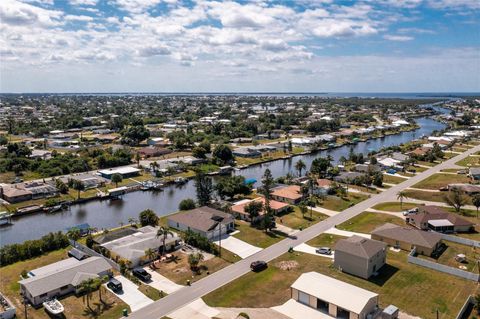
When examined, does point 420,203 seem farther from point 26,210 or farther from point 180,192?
point 26,210

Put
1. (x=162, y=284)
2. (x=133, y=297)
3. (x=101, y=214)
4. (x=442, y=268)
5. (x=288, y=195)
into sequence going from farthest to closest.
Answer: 1. (x=288, y=195)
2. (x=101, y=214)
3. (x=442, y=268)
4. (x=162, y=284)
5. (x=133, y=297)

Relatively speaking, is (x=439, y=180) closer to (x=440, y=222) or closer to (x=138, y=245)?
(x=440, y=222)

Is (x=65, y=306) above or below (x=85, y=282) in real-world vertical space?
below

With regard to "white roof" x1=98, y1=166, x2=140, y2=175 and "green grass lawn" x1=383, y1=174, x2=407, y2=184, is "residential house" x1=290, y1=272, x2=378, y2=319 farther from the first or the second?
"white roof" x1=98, y1=166, x2=140, y2=175

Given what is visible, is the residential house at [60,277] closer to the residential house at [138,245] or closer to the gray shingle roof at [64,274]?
the gray shingle roof at [64,274]

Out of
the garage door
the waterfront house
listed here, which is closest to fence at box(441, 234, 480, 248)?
the garage door

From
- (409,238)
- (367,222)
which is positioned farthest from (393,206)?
(409,238)

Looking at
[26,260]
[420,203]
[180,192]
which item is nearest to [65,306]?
[26,260]
